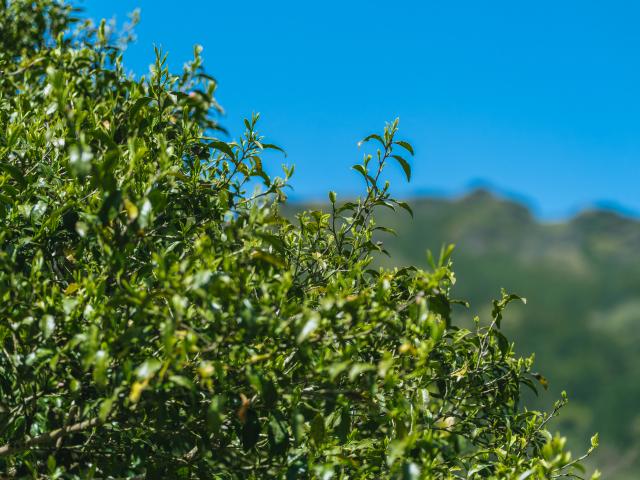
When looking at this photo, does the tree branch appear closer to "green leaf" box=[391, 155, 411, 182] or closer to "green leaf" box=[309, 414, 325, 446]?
"green leaf" box=[309, 414, 325, 446]

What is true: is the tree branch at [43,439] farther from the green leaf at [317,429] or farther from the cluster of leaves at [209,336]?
the green leaf at [317,429]

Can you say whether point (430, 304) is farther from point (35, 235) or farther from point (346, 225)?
point (35, 235)

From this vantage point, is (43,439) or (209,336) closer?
(209,336)

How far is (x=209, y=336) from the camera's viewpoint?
327cm

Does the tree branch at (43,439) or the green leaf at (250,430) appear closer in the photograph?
the green leaf at (250,430)

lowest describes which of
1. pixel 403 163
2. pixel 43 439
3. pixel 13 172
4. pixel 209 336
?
pixel 43 439

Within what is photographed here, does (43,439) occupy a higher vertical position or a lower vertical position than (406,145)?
lower

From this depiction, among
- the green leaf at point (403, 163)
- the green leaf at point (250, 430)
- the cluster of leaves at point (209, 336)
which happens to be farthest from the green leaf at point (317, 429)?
the green leaf at point (403, 163)

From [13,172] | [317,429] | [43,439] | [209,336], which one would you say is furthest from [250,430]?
[13,172]

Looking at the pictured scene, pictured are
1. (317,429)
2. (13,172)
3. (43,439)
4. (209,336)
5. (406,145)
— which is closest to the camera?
(209,336)

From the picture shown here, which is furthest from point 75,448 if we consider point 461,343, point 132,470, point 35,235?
point 461,343

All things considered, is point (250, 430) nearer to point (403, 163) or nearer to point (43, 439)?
point (43, 439)

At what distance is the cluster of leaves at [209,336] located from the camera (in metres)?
3.21

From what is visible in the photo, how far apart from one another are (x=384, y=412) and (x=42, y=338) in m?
1.87
